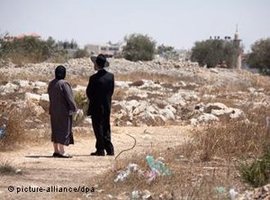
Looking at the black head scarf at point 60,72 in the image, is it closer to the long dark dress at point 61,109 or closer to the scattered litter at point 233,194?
the long dark dress at point 61,109

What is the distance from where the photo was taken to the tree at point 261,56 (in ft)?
209

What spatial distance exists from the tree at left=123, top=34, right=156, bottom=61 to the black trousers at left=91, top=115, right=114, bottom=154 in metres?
48.3

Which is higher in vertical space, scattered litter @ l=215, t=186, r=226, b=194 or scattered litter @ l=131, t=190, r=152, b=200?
scattered litter @ l=215, t=186, r=226, b=194

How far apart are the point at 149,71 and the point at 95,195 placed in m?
26.5

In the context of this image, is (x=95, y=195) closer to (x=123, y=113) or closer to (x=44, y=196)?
(x=44, y=196)

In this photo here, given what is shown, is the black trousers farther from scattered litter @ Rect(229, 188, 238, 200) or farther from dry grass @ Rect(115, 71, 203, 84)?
dry grass @ Rect(115, 71, 203, 84)

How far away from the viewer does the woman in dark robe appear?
26.0ft

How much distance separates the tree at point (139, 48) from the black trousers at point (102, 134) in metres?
48.3

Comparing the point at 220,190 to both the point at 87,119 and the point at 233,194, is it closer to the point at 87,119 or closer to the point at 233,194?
the point at 233,194

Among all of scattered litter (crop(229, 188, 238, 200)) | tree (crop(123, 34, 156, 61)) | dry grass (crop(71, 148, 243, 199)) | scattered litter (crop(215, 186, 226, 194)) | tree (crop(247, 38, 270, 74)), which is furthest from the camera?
tree (crop(247, 38, 270, 74))

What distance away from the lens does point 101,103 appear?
26.8ft

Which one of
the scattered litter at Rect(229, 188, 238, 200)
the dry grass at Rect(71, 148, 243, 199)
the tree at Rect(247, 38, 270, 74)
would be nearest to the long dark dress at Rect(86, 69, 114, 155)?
the dry grass at Rect(71, 148, 243, 199)

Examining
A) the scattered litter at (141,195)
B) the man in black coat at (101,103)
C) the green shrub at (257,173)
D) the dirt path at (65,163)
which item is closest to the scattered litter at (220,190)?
the green shrub at (257,173)

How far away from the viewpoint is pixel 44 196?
5359 millimetres
